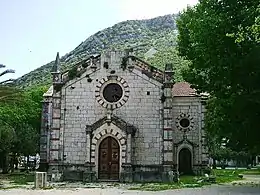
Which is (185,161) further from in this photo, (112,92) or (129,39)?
(129,39)

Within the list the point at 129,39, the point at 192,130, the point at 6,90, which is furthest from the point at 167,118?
the point at 129,39

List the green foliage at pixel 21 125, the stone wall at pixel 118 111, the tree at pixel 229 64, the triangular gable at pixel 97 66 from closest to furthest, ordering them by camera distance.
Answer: the tree at pixel 229 64
the stone wall at pixel 118 111
the triangular gable at pixel 97 66
the green foliage at pixel 21 125

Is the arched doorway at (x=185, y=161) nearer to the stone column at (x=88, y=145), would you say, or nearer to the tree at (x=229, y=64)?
the stone column at (x=88, y=145)

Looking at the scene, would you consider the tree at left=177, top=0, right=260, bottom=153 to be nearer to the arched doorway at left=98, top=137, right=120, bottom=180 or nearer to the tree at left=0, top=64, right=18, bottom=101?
the arched doorway at left=98, top=137, right=120, bottom=180

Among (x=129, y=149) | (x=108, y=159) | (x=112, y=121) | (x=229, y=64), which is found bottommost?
(x=108, y=159)

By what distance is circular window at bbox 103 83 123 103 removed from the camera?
34.6 m

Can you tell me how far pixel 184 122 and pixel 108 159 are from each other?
10972mm

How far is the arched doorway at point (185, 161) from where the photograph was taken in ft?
139

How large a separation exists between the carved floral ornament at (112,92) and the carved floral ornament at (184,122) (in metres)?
9.32

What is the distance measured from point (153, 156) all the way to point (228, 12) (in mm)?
14681


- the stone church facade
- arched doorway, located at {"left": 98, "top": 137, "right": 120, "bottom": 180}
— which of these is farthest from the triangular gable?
arched doorway, located at {"left": 98, "top": 137, "right": 120, "bottom": 180}

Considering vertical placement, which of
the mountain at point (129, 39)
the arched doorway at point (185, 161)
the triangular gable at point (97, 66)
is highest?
the mountain at point (129, 39)

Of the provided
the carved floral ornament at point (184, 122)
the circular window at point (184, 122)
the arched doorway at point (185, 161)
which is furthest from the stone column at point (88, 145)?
the arched doorway at point (185, 161)

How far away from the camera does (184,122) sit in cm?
4234
